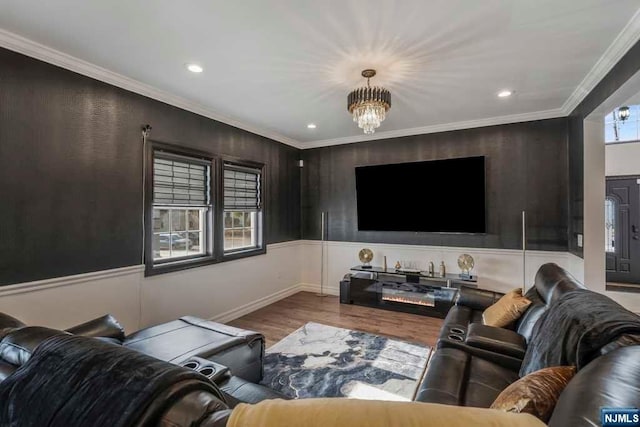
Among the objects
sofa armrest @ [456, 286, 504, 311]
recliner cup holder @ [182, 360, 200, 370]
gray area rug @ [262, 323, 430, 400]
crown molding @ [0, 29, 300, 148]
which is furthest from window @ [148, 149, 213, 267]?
sofa armrest @ [456, 286, 504, 311]

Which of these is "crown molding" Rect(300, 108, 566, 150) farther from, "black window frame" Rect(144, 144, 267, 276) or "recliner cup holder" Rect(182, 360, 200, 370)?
"recliner cup holder" Rect(182, 360, 200, 370)

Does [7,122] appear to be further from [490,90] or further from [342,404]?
[490,90]

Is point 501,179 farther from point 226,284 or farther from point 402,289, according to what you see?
point 226,284

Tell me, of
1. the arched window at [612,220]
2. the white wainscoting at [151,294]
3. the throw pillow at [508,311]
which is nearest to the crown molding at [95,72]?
the white wainscoting at [151,294]

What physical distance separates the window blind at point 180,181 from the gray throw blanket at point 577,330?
3566 millimetres

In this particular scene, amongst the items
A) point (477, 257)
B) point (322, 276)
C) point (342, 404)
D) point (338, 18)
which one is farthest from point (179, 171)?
point (477, 257)

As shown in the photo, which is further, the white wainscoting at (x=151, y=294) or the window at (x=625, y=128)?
the window at (x=625, y=128)

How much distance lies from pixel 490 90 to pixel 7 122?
443 cm

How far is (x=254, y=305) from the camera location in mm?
4445

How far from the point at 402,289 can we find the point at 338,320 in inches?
45.8

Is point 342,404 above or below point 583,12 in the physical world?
below

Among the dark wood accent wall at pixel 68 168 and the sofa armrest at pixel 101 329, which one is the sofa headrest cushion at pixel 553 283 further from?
the dark wood accent wall at pixel 68 168

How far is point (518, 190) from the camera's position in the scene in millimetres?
4051

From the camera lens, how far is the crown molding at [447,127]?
151 inches
